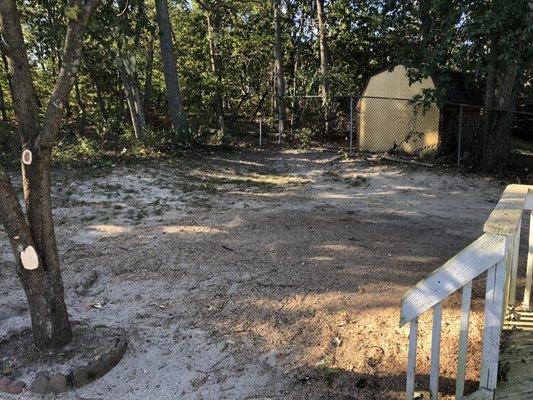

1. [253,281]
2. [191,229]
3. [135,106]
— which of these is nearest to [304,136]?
[135,106]

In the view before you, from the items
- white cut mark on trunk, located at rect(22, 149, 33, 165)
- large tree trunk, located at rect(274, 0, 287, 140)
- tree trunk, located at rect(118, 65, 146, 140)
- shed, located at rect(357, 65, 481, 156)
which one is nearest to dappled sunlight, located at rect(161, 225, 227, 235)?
white cut mark on trunk, located at rect(22, 149, 33, 165)

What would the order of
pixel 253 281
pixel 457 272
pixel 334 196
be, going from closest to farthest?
pixel 457 272 → pixel 253 281 → pixel 334 196

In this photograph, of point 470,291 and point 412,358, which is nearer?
point 470,291

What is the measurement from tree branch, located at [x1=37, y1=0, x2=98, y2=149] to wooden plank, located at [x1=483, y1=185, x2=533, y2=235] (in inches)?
104

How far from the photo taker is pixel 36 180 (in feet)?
10.6

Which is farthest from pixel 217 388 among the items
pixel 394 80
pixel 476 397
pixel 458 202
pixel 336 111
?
pixel 336 111

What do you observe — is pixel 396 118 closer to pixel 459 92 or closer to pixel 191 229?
pixel 459 92

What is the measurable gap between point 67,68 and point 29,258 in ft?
4.31

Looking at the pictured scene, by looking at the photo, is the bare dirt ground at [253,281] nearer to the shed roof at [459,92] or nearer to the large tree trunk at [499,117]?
the large tree trunk at [499,117]

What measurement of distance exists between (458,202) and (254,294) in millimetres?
5646

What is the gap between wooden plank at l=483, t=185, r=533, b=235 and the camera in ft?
7.27

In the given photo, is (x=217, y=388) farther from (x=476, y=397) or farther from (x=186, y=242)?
(x=186, y=242)

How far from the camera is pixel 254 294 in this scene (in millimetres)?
4426

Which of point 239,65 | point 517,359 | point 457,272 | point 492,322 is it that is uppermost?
point 239,65
